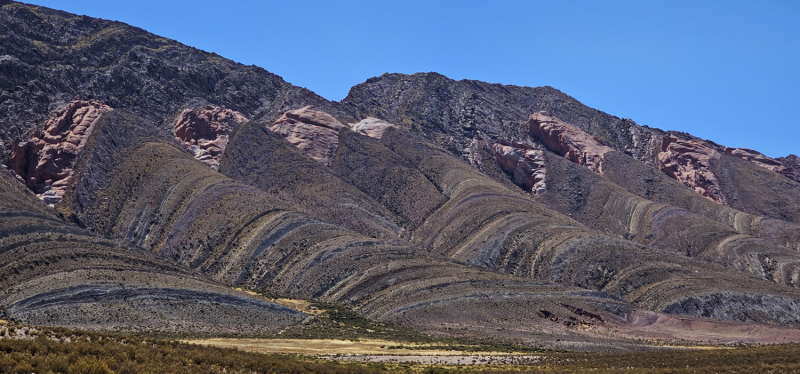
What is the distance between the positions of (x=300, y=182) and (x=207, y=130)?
2245 centimetres

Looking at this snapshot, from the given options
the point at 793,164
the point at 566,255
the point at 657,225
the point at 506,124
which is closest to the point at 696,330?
the point at 566,255

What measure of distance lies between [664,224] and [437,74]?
257 ft

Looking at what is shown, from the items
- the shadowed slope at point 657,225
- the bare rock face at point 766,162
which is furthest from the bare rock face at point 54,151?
the bare rock face at point 766,162

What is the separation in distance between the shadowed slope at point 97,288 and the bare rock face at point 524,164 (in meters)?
69.2

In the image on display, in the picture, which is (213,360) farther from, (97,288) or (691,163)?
(691,163)

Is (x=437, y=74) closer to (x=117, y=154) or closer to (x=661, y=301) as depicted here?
(x=117, y=154)

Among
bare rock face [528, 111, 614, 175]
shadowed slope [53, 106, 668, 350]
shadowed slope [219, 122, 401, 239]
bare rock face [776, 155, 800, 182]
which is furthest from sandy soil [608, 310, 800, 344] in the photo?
bare rock face [776, 155, 800, 182]

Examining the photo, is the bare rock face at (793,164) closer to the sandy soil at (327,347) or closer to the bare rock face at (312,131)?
the bare rock face at (312,131)

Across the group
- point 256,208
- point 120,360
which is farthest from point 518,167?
point 120,360

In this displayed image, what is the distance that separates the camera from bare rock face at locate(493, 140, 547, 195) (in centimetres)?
11694

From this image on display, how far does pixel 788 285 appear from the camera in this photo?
3105 inches

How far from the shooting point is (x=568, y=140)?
134 meters

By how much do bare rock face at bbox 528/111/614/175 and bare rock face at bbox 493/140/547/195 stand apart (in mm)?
11035

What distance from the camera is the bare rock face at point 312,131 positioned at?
4141 inches
